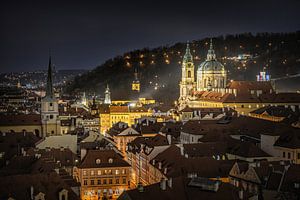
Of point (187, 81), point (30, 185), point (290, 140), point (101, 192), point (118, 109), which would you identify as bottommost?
point (101, 192)

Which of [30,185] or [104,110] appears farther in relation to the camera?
[104,110]

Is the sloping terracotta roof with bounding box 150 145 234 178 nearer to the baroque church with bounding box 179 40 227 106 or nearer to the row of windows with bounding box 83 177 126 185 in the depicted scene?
the row of windows with bounding box 83 177 126 185

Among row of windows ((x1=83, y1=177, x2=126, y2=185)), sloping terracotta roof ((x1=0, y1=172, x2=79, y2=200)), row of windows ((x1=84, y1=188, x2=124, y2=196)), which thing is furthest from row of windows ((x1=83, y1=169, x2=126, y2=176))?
sloping terracotta roof ((x1=0, y1=172, x2=79, y2=200))

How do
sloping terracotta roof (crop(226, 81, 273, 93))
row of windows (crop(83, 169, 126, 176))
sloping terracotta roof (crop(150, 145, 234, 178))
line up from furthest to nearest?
sloping terracotta roof (crop(226, 81, 273, 93))
row of windows (crop(83, 169, 126, 176))
sloping terracotta roof (crop(150, 145, 234, 178))

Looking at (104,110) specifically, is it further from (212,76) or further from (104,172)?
(104,172)

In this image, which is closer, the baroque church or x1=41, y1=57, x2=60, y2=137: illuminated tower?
x1=41, y1=57, x2=60, y2=137: illuminated tower

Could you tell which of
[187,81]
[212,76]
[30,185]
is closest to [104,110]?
[187,81]

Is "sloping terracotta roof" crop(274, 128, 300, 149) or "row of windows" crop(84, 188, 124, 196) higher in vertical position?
"sloping terracotta roof" crop(274, 128, 300, 149)

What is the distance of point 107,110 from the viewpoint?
127 meters

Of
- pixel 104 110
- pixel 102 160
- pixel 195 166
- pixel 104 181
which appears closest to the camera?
pixel 195 166

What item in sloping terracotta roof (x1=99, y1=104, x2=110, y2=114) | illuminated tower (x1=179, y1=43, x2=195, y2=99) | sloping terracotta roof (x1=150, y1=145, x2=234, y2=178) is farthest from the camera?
illuminated tower (x1=179, y1=43, x2=195, y2=99)

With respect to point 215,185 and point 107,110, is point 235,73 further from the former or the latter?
point 215,185

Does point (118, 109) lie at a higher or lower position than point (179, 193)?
higher

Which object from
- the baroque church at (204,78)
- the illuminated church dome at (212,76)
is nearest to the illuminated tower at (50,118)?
the baroque church at (204,78)
